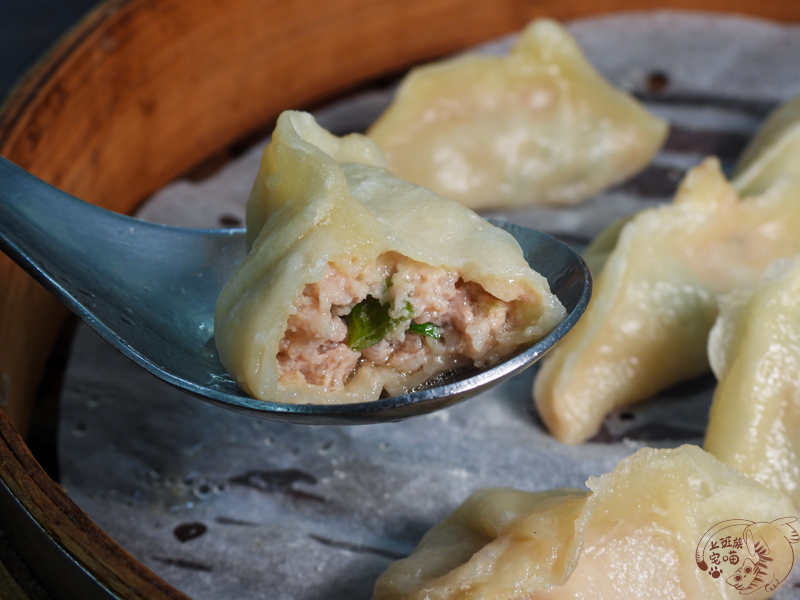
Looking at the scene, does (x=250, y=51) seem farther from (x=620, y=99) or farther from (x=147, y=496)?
(x=147, y=496)

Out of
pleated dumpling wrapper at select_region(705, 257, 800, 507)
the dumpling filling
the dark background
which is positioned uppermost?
the dark background

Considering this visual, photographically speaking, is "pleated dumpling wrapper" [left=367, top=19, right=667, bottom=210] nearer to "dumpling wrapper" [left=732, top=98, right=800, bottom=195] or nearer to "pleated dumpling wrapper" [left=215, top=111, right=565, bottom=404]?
"dumpling wrapper" [left=732, top=98, right=800, bottom=195]

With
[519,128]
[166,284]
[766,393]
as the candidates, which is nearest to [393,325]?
[166,284]

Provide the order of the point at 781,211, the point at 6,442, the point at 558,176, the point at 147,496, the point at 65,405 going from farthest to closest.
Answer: the point at 558,176 < the point at 781,211 < the point at 65,405 < the point at 147,496 < the point at 6,442

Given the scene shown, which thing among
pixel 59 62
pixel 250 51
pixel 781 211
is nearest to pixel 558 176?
pixel 781 211

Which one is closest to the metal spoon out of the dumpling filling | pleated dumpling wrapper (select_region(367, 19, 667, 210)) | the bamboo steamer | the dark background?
the dumpling filling
